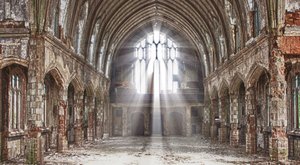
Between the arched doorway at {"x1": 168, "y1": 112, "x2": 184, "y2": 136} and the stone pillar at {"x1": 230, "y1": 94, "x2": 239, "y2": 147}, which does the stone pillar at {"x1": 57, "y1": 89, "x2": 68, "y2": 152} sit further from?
the arched doorway at {"x1": 168, "y1": 112, "x2": 184, "y2": 136}

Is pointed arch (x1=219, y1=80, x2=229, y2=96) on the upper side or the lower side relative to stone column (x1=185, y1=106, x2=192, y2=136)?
upper

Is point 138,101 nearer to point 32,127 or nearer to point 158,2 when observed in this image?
point 158,2

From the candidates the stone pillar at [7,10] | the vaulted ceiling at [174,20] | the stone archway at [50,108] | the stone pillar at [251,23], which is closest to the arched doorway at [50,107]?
the stone archway at [50,108]

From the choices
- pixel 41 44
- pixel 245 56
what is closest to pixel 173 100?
pixel 245 56

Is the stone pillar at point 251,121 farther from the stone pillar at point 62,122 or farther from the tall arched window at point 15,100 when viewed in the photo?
the tall arched window at point 15,100

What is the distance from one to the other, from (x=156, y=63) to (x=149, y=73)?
1270 millimetres

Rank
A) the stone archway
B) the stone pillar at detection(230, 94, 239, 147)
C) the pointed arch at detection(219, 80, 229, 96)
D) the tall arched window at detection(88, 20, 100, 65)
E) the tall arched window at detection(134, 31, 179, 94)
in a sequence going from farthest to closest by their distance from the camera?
the tall arched window at detection(134, 31, 179, 94), the tall arched window at detection(88, 20, 100, 65), the pointed arch at detection(219, 80, 229, 96), the stone pillar at detection(230, 94, 239, 147), the stone archway

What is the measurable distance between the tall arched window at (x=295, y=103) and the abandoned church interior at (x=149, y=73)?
5cm

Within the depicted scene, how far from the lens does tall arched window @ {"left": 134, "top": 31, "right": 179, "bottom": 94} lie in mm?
43375

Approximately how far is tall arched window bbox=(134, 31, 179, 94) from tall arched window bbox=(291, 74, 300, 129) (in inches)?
914

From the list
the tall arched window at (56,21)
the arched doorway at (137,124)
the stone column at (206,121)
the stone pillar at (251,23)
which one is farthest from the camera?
the arched doorway at (137,124)

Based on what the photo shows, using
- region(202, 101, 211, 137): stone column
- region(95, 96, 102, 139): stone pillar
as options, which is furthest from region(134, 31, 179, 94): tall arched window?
region(95, 96, 102, 139): stone pillar

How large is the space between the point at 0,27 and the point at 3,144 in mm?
4917

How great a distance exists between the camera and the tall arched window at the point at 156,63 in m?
43.4
